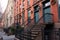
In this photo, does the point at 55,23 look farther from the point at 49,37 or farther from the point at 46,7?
the point at 46,7

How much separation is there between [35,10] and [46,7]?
3.39 meters

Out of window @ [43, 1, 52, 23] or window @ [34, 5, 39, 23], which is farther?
window @ [34, 5, 39, 23]

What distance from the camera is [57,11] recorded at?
12898mm

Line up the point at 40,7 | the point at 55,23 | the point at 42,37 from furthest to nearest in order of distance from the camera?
the point at 40,7 → the point at 55,23 → the point at 42,37

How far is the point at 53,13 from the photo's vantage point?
43.6 ft

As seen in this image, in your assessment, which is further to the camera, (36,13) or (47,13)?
(36,13)

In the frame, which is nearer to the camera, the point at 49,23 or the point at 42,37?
the point at 42,37

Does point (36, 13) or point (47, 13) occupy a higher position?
point (36, 13)

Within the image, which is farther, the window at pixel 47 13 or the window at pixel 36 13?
the window at pixel 36 13

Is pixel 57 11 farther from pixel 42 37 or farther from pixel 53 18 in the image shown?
pixel 42 37

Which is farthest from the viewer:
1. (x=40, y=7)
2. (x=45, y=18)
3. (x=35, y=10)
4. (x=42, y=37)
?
(x=35, y=10)

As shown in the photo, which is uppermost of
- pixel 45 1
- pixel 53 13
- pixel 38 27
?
pixel 45 1

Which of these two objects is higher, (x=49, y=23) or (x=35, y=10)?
(x=35, y=10)

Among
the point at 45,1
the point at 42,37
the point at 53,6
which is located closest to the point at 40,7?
the point at 45,1
